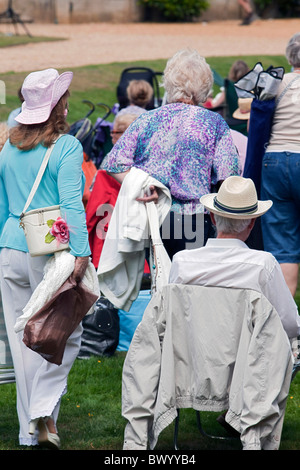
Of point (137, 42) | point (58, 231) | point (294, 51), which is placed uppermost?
point (294, 51)

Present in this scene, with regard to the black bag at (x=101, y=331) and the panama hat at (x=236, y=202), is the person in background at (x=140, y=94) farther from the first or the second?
the panama hat at (x=236, y=202)

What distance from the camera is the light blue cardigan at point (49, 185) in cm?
412

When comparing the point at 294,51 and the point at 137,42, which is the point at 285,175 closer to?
the point at 294,51

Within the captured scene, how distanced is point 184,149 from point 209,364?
1405 mm

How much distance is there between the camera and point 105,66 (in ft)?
60.1

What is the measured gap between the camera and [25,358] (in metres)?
4.34

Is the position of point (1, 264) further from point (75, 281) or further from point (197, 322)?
point (197, 322)

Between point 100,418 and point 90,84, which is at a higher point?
point 100,418

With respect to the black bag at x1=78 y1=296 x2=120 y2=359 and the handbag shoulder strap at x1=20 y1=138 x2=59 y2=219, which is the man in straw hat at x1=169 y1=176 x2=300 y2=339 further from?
the black bag at x1=78 y1=296 x2=120 y2=359

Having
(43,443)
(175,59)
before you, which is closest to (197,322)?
(43,443)

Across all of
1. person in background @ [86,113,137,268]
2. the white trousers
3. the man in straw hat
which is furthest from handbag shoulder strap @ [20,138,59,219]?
person in background @ [86,113,137,268]

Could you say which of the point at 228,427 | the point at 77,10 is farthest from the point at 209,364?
the point at 77,10
